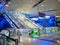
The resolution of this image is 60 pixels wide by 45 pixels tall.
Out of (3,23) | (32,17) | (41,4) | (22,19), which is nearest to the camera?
(41,4)

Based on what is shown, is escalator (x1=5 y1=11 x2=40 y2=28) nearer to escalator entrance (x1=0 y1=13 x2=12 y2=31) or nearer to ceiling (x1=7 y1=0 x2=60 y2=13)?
escalator entrance (x1=0 y1=13 x2=12 y2=31)

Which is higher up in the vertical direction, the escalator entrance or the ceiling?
the ceiling

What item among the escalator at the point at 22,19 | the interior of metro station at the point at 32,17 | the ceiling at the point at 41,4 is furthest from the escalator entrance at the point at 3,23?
the ceiling at the point at 41,4

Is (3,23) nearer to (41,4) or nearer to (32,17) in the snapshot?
(32,17)

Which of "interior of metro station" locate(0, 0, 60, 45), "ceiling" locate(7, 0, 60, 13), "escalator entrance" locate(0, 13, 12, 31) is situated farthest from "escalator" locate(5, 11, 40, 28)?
"ceiling" locate(7, 0, 60, 13)

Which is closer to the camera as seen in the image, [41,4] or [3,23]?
[41,4]

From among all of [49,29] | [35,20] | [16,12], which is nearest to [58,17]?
[35,20]

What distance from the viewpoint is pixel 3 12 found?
66.0 feet

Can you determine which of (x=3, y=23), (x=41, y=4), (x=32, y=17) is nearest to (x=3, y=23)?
(x=3, y=23)

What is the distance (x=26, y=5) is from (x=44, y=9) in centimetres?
246

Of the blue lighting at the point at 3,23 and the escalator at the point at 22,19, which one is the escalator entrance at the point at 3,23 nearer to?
the blue lighting at the point at 3,23

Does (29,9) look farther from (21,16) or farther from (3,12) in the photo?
(3,12)

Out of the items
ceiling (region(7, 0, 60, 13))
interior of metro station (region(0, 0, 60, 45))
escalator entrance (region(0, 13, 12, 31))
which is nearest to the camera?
interior of metro station (region(0, 0, 60, 45))

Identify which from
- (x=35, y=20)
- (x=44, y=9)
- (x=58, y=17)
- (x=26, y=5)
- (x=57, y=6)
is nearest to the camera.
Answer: (x=57, y=6)
